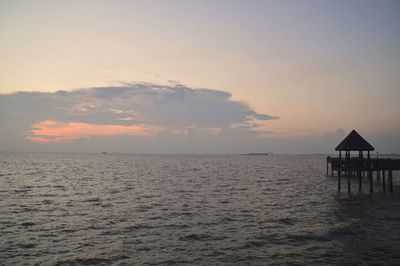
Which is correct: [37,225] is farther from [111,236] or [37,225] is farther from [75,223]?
[111,236]

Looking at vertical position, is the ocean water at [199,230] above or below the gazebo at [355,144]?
below

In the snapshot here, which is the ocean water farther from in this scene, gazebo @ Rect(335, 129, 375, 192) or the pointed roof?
the pointed roof

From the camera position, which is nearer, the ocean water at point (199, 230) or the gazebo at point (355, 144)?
the ocean water at point (199, 230)

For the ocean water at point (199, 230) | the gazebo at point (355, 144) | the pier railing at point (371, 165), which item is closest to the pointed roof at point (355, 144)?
the gazebo at point (355, 144)

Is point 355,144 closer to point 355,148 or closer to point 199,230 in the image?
point 355,148

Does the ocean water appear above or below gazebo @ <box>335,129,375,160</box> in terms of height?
below

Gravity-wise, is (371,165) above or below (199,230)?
above

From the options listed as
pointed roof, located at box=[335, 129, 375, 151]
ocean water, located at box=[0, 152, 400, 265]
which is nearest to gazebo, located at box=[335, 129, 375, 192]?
pointed roof, located at box=[335, 129, 375, 151]

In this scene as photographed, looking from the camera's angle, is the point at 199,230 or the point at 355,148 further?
the point at 355,148

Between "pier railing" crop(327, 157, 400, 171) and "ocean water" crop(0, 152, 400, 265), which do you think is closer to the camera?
"ocean water" crop(0, 152, 400, 265)

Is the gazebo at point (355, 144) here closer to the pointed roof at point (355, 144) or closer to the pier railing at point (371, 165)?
the pointed roof at point (355, 144)

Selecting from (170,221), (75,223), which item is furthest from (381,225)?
(75,223)

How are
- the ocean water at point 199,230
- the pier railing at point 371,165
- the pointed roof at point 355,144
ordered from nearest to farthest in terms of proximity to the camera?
the ocean water at point 199,230 < the pier railing at point 371,165 < the pointed roof at point 355,144

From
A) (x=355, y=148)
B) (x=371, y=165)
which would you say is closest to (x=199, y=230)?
(x=355, y=148)
